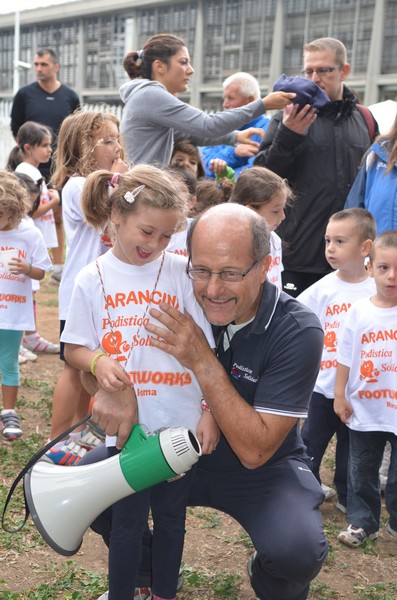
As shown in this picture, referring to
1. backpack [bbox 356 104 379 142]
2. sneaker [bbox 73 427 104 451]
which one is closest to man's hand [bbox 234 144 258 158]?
backpack [bbox 356 104 379 142]

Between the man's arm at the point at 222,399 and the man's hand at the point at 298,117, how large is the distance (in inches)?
83.5

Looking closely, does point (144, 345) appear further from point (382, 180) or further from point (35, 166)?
point (35, 166)

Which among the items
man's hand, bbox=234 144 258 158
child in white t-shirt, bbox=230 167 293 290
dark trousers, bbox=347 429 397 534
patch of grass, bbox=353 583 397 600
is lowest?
patch of grass, bbox=353 583 397 600

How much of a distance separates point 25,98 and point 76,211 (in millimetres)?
5251

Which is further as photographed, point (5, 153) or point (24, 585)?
point (5, 153)

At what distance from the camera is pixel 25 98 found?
27.8 ft

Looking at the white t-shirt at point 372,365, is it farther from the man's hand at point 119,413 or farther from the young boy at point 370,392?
the man's hand at point 119,413

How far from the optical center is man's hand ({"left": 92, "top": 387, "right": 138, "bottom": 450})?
8.05 feet

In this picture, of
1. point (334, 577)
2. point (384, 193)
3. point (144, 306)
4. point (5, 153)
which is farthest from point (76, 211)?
point (5, 153)

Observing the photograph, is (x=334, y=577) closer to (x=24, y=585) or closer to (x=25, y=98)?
(x=24, y=585)

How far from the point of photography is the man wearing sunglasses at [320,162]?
4469mm

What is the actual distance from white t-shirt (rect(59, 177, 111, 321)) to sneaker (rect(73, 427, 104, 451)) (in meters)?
0.75

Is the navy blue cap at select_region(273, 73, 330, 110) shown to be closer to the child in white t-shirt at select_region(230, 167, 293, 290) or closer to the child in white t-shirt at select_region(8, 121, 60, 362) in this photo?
the child in white t-shirt at select_region(230, 167, 293, 290)

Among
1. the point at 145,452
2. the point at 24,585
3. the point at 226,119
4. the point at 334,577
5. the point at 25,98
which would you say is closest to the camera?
the point at 145,452
